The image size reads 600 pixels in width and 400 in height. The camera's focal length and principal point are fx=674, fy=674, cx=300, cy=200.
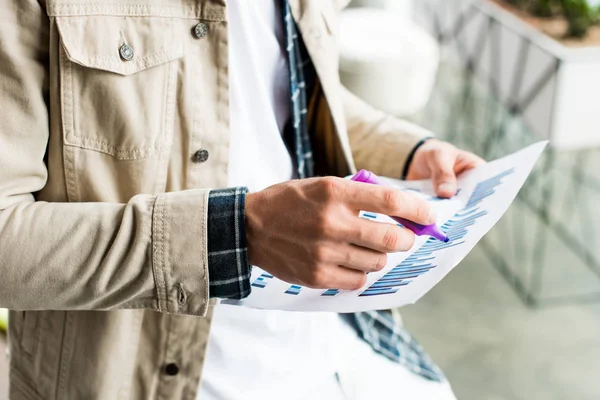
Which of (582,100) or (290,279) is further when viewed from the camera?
(582,100)

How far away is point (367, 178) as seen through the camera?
2.31 feet

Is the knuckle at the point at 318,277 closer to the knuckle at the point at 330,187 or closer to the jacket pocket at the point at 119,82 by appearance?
the knuckle at the point at 330,187

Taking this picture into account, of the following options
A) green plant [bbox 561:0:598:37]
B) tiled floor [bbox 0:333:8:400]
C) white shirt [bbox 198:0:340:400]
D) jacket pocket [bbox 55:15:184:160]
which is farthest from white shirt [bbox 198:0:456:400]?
green plant [bbox 561:0:598:37]

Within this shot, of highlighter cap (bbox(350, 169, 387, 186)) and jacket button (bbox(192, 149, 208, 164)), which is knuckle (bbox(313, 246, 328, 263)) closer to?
highlighter cap (bbox(350, 169, 387, 186))

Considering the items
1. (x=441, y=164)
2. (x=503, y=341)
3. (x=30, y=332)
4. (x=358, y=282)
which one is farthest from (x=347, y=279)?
(x=503, y=341)

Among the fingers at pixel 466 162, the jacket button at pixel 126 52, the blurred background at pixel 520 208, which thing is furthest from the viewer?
the blurred background at pixel 520 208

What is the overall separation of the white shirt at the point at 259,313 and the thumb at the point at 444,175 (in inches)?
8.7

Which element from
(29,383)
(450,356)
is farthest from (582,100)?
(29,383)

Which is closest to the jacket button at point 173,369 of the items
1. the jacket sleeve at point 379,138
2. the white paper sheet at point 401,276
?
the white paper sheet at point 401,276

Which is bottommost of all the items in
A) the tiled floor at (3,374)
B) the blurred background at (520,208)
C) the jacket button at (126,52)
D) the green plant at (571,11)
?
the tiled floor at (3,374)

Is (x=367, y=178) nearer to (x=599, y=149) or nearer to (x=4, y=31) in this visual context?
(x=4, y=31)

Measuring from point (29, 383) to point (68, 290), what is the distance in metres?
0.27

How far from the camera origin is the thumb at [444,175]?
0.94 m

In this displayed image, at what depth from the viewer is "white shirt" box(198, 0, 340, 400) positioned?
34.5 inches
